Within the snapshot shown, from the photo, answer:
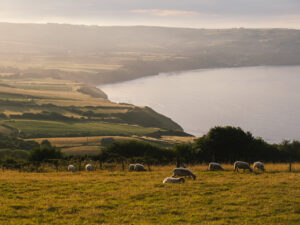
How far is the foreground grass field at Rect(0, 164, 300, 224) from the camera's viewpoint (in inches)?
526

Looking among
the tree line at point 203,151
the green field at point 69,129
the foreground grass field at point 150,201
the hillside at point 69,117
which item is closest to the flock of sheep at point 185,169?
the foreground grass field at point 150,201

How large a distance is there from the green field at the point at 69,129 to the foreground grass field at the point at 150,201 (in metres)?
76.5

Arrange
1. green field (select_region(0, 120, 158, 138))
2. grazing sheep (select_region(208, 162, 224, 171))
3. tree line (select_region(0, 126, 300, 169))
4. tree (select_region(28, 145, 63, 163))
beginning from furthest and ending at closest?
green field (select_region(0, 120, 158, 138))
tree line (select_region(0, 126, 300, 169))
tree (select_region(28, 145, 63, 163))
grazing sheep (select_region(208, 162, 224, 171))

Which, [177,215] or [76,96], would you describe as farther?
[76,96]

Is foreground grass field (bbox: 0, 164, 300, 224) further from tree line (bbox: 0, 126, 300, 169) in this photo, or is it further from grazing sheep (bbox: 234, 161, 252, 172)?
tree line (bbox: 0, 126, 300, 169)

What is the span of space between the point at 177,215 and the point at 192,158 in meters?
24.1

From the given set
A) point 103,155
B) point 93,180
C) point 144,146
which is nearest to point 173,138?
point 144,146

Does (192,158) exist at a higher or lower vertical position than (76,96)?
lower

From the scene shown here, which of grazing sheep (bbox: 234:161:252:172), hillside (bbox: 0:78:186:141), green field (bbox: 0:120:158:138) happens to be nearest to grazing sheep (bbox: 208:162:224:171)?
grazing sheep (bbox: 234:161:252:172)

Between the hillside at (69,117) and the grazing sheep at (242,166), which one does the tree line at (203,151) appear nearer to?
the grazing sheep at (242,166)

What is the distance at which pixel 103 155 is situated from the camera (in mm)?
37688

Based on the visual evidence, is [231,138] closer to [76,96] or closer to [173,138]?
[173,138]

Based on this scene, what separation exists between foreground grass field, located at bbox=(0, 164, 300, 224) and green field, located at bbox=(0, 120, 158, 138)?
251ft

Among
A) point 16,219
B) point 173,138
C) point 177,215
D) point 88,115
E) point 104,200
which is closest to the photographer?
point 16,219
